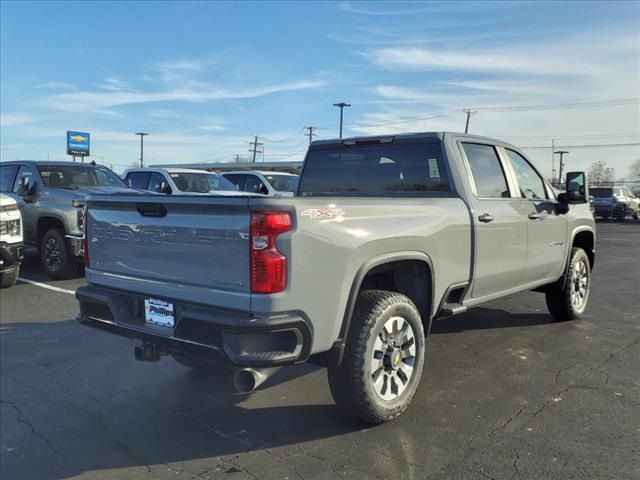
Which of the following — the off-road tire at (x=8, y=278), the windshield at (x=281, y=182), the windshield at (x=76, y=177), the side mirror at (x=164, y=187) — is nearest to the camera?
the off-road tire at (x=8, y=278)

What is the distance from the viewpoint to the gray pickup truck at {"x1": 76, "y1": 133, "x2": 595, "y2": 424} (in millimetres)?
2986

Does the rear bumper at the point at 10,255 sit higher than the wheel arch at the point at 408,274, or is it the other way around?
the wheel arch at the point at 408,274

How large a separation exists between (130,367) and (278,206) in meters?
2.71

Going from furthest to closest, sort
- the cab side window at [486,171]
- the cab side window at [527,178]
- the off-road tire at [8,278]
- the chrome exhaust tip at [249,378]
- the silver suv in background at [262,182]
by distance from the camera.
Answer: the silver suv in background at [262,182]
the off-road tire at [8,278]
the cab side window at [527,178]
the cab side window at [486,171]
the chrome exhaust tip at [249,378]

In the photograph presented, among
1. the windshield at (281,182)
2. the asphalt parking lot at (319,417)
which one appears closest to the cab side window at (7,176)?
the asphalt parking lot at (319,417)

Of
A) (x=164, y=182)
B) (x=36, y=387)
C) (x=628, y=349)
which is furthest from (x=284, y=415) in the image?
(x=164, y=182)

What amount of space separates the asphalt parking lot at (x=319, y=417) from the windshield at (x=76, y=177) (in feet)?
14.5

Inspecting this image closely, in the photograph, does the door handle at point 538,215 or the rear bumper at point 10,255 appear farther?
the rear bumper at point 10,255

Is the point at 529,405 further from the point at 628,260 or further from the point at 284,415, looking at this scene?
the point at 628,260

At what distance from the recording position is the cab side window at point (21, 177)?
9.52 m

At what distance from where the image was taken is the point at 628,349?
204 inches

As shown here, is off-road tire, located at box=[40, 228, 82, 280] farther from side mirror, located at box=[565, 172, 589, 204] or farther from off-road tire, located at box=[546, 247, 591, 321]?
side mirror, located at box=[565, 172, 589, 204]

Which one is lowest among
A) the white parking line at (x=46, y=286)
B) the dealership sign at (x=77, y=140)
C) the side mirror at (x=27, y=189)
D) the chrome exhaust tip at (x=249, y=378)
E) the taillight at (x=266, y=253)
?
the white parking line at (x=46, y=286)

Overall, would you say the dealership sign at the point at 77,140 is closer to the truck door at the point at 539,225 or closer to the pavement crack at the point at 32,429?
the pavement crack at the point at 32,429
